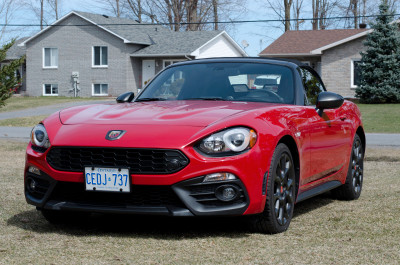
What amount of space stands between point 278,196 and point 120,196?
1266 millimetres

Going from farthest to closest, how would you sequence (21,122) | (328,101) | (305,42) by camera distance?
1. (305,42)
2. (21,122)
3. (328,101)

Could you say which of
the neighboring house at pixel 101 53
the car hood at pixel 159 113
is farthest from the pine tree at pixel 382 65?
the car hood at pixel 159 113

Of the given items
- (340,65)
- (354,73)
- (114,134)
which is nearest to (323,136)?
(114,134)

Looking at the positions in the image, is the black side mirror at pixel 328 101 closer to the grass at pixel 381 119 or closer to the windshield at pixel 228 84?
the windshield at pixel 228 84

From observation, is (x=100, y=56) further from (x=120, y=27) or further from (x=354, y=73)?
(x=354, y=73)

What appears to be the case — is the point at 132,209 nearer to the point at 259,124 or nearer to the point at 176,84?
the point at 259,124

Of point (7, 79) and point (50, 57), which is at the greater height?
point (50, 57)

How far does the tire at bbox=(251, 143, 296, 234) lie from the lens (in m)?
5.26

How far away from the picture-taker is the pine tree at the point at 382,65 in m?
34.7

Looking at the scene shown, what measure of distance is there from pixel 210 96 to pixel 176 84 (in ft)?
1.75

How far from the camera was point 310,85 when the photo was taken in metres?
6.98

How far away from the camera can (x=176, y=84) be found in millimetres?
6719

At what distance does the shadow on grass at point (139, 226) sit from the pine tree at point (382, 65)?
29.6 metres

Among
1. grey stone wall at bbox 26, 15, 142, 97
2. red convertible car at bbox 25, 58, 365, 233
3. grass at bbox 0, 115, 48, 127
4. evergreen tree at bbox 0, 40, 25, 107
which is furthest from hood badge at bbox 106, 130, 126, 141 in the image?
grey stone wall at bbox 26, 15, 142, 97
